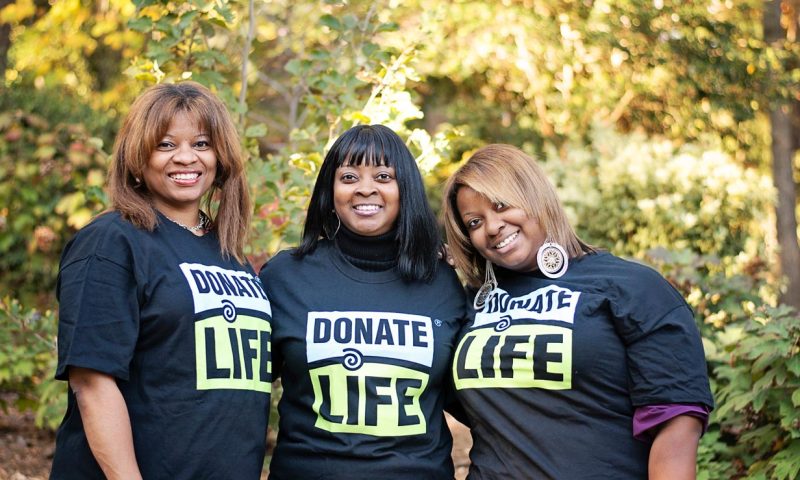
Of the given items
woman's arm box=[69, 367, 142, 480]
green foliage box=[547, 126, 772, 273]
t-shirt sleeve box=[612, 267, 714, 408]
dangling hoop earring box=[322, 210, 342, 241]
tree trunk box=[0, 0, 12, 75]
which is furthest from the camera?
green foliage box=[547, 126, 772, 273]

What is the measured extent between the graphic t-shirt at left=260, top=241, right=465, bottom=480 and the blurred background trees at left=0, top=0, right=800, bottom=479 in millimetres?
1159

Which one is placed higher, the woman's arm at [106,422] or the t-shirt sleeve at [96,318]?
the t-shirt sleeve at [96,318]

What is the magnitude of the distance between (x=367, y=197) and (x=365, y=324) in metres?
0.44

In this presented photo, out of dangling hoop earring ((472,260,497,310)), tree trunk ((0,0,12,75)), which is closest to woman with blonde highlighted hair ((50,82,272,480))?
dangling hoop earring ((472,260,497,310))

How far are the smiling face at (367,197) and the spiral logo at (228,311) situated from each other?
1.80 feet

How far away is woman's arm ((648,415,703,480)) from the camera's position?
2.47 meters

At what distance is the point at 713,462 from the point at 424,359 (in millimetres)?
1718

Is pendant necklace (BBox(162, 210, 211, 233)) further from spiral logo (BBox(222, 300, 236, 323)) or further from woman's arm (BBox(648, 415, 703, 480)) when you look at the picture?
woman's arm (BBox(648, 415, 703, 480))

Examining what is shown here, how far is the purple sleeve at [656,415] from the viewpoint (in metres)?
2.47

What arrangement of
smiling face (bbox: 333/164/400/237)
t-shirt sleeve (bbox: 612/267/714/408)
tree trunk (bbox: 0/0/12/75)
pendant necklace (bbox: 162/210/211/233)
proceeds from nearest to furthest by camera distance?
1. t-shirt sleeve (bbox: 612/267/714/408)
2. pendant necklace (bbox: 162/210/211/233)
3. smiling face (bbox: 333/164/400/237)
4. tree trunk (bbox: 0/0/12/75)

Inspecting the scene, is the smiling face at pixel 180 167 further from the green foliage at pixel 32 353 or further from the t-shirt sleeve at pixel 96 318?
the green foliage at pixel 32 353

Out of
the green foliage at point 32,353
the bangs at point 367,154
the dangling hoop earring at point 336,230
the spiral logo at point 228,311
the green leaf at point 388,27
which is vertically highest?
the green leaf at point 388,27

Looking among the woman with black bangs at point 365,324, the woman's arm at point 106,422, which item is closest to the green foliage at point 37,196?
the woman with black bangs at point 365,324

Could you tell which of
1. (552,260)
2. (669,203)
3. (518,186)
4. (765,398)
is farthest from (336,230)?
(669,203)
